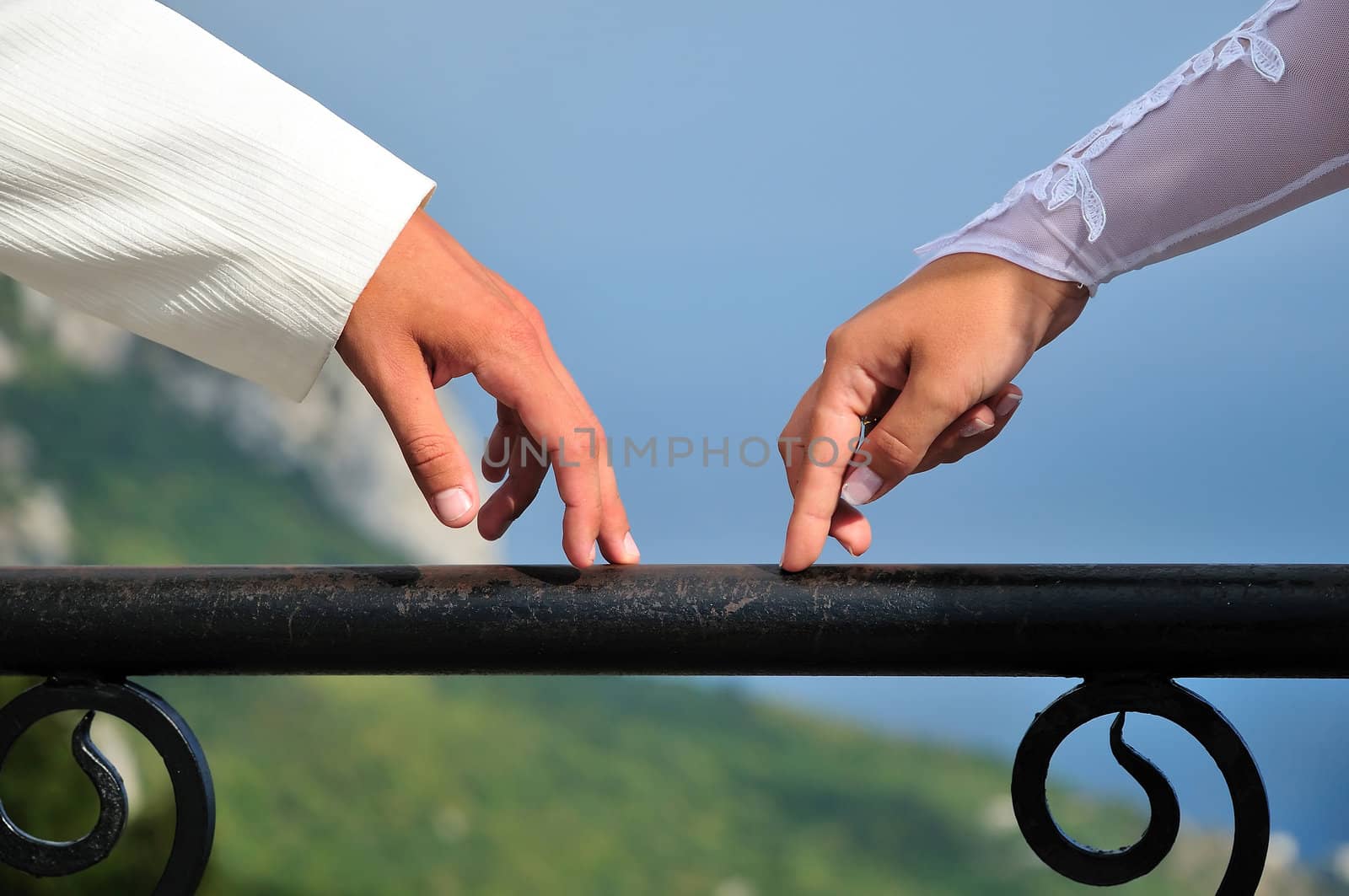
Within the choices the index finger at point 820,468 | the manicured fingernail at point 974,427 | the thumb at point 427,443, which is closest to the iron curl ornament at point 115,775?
the thumb at point 427,443

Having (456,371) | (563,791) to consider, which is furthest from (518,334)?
(563,791)

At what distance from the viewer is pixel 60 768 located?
197 centimetres

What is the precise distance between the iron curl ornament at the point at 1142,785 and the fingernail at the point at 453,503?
0.31 metres

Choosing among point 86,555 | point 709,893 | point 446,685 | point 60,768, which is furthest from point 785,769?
point 86,555

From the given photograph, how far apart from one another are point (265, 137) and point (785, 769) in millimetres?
2706

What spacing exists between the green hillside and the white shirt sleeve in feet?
8.30

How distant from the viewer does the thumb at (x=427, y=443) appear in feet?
2.01

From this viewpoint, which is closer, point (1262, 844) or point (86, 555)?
point (1262, 844)

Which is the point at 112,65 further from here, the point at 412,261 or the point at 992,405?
the point at 992,405

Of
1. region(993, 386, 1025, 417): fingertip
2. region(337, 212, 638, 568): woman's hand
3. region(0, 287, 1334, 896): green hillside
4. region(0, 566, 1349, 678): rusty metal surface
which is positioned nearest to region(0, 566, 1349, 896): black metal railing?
region(0, 566, 1349, 678): rusty metal surface

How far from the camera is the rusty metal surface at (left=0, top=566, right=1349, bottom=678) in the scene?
48 cm

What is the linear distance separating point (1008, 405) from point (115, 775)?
24.2 inches

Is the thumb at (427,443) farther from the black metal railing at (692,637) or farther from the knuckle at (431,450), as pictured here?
the black metal railing at (692,637)

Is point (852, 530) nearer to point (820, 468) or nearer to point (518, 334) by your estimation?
point (820, 468)
